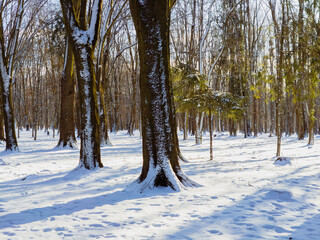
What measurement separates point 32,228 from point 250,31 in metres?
26.8

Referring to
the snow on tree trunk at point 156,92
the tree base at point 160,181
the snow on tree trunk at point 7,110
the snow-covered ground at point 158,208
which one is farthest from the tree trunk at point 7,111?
the snow on tree trunk at point 156,92

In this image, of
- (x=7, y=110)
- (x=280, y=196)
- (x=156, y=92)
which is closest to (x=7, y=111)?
(x=7, y=110)

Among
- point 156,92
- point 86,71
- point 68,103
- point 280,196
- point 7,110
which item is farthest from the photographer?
point 68,103

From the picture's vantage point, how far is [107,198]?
4723 mm

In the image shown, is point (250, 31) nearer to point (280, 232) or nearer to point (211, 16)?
point (211, 16)

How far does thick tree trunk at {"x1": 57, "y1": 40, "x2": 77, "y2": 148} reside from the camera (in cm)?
1309

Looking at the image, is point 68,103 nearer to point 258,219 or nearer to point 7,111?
point 7,111

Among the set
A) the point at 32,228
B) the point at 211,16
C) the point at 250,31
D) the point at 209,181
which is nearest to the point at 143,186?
the point at 209,181

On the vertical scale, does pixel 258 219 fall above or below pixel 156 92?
below

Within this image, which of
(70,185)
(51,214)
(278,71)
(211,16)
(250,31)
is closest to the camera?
(51,214)

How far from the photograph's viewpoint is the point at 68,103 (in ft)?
43.6

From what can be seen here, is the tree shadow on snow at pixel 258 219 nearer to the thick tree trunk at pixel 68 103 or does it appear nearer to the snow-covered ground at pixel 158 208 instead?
the snow-covered ground at pixel 158 208

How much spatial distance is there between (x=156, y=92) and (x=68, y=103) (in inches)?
376

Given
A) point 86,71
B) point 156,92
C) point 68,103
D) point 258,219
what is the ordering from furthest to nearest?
point 68,103 < point 86,71 < point 156,92 < point 258,219
